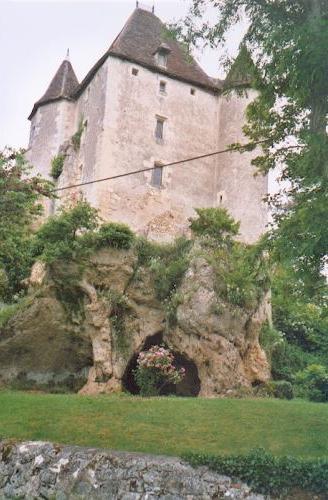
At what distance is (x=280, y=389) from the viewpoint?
75.6 ft

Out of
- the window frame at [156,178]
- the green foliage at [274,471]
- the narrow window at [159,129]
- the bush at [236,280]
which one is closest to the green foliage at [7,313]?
the bush at [236,280]

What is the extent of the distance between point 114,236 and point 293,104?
1044 cm

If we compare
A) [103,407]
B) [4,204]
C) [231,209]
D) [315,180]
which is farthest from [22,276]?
[315,180]

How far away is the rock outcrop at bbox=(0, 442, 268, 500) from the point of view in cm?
1355

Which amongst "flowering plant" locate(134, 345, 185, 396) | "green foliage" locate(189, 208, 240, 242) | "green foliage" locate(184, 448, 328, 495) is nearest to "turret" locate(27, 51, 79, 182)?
"green foliage" locate(189, 208, 240, 242)

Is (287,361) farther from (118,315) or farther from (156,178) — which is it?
(156,178)

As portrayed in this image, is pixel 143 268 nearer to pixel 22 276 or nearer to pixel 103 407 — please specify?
pixel 22 276

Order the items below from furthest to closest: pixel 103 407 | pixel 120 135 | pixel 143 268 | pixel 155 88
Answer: pixel 155 88, pixel 120 135, pixel 143 268, pixel 103 407

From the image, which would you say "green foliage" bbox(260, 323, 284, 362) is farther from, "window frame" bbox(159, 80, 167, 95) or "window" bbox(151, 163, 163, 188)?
"window frame" bbox(159, 80, 167, 95)

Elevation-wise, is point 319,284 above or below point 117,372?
above

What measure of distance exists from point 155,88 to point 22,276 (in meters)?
14.4

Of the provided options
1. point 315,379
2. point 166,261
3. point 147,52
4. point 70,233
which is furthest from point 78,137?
point 315,379

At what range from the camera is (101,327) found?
23.7 meters

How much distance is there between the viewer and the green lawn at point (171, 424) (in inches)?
589
